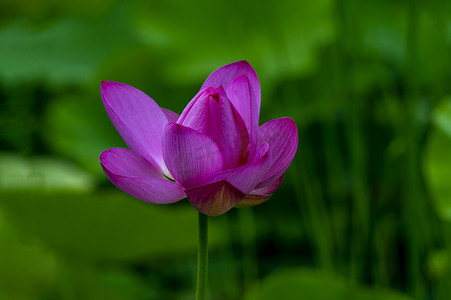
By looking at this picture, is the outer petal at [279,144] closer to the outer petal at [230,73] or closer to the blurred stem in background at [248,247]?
→ the outer petal at [230,73]

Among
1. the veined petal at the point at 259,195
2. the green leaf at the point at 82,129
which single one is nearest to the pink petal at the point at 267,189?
the veined petal at the point at 259,195

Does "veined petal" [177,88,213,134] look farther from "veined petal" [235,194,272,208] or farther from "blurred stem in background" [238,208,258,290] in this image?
"blurred stem in background" [238,208,258,290]

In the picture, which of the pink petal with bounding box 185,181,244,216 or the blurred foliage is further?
the blurred foliage

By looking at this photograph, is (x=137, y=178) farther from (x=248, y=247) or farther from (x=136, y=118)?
(x=248, y=247)

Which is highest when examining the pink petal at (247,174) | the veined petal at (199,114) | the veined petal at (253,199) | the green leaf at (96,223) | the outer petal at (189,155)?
the veined petal at (199,114)

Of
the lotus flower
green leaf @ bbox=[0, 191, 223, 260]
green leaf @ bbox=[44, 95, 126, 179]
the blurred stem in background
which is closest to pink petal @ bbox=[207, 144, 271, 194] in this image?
the lotus flower
